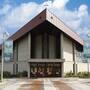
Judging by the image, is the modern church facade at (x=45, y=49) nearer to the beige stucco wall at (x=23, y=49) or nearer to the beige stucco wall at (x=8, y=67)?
the beige stucco wall at (x=23, y=49)

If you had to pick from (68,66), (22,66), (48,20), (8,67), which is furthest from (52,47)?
(8,67)

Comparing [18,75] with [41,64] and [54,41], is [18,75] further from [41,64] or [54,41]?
[54,41]

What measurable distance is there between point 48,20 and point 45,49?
27.1 ft

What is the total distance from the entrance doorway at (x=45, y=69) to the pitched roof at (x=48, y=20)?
20.2 feet

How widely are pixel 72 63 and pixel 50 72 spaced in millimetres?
5004

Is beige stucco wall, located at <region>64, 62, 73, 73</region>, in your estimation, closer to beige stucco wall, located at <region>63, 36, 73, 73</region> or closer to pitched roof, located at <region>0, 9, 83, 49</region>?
beige stucco wall, located at <region>63, 36, 73, 73</region>

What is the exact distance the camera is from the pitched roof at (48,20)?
189 feet

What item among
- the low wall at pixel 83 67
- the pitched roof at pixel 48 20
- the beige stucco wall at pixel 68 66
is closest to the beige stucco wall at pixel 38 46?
the pitched roof at pixel 48 20

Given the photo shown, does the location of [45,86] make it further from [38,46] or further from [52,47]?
[52,47]

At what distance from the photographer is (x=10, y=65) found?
67.4 m

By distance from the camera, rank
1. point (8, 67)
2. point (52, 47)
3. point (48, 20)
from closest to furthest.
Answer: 1. point (48, 20)
2. point (52, 47)
3. point (8, 67)

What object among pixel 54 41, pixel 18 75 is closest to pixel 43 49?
pixel 54 41

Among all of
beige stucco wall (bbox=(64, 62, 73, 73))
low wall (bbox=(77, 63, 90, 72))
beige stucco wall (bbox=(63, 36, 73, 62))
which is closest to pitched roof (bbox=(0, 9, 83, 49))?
beige stucco wall (bbox=(63, 36, 73, 62))

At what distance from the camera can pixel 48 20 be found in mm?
57688
